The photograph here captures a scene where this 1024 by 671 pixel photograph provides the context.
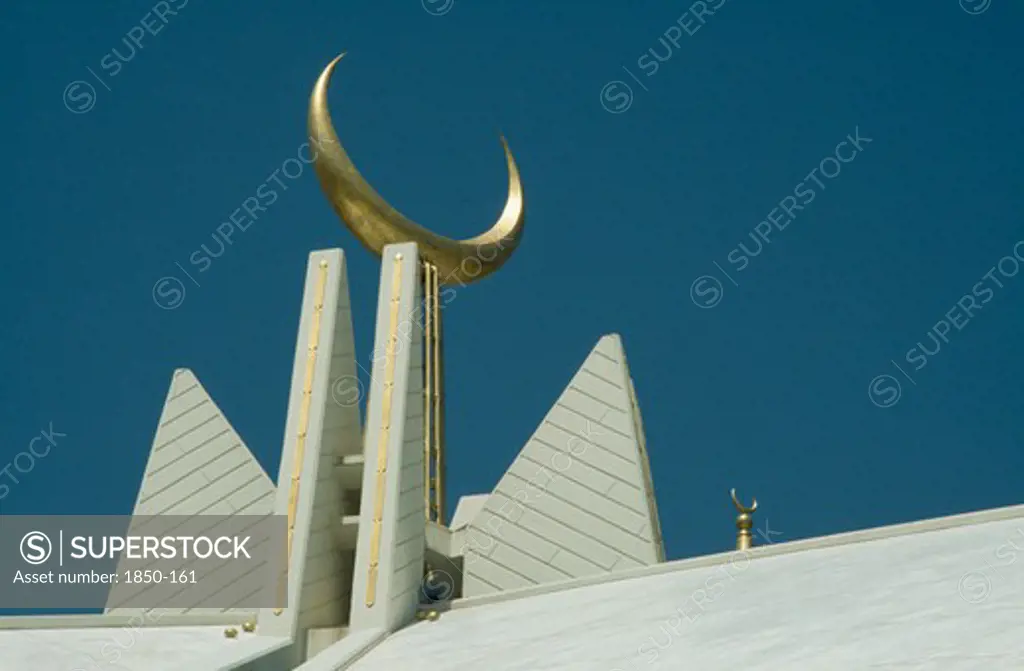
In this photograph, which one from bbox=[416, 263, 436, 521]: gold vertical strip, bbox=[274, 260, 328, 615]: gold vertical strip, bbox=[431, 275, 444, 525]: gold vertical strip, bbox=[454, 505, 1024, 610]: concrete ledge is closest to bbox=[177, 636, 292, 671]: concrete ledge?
bbox=[274, 260, 328, 615]: gold vertical strip

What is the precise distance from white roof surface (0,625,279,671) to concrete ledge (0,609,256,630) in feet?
0.28

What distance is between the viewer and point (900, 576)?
11.9 metres

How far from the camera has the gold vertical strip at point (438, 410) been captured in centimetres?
1812

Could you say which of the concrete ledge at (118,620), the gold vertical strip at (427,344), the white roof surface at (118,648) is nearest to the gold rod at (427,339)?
the gold vertical strip at (427,344)

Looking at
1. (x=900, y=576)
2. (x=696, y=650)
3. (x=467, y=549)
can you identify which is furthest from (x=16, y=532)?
(x=900, y=576)

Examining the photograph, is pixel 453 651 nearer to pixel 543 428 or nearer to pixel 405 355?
pixel 405 355

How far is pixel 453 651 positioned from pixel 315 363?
3.26 meters

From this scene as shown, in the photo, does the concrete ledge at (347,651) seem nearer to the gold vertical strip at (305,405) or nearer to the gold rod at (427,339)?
the gold vertical strip at (305,405)

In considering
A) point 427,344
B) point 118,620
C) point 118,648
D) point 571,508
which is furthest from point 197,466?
point 118,648

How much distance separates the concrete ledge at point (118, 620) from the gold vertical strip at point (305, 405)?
690 mm

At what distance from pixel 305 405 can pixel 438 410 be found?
3.99 metres

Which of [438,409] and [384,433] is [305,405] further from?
[438,409]

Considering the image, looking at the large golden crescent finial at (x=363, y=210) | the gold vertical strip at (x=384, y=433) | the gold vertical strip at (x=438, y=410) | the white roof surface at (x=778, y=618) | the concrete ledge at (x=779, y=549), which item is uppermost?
the large golden crescent finial at (x=363, y=210)

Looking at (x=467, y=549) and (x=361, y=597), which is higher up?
(x=467, y=549)
